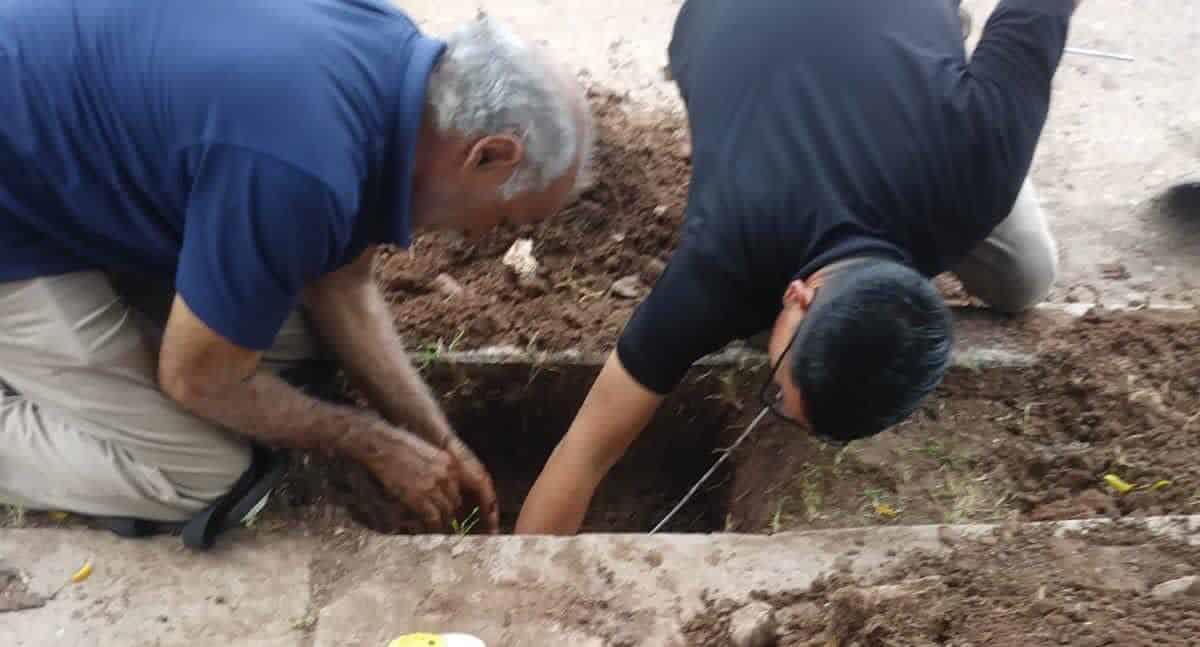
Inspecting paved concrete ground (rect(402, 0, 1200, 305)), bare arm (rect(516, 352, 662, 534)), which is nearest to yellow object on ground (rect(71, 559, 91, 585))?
bare arm (rect(516, 352, 662, 534))

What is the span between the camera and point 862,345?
1.82 metres

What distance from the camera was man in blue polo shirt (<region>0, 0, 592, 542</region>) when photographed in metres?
1.67

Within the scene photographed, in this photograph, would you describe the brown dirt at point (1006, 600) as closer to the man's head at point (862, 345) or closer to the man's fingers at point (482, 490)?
the man's head at point (862, 345)

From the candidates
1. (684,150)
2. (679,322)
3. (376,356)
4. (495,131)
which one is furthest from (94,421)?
(684,150)

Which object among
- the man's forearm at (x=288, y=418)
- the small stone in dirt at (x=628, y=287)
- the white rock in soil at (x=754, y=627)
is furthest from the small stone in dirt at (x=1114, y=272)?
the man's forearm at (x=288, y=418)

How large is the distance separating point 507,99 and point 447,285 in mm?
1226

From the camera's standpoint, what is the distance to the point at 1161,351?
2729mm

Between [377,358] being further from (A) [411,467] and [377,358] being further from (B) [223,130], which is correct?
(B) [223,130]

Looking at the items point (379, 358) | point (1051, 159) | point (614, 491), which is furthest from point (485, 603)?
point (1051, 159)

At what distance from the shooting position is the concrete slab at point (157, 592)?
193cm

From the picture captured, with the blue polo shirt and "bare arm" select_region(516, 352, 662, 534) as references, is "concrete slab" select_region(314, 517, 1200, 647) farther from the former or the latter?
the blue polo shirt

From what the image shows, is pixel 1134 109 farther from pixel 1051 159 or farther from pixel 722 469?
pixel 722 469

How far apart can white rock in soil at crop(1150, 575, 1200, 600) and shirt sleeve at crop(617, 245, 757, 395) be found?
0.96m

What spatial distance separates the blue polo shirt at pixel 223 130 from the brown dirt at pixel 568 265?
89 cm
